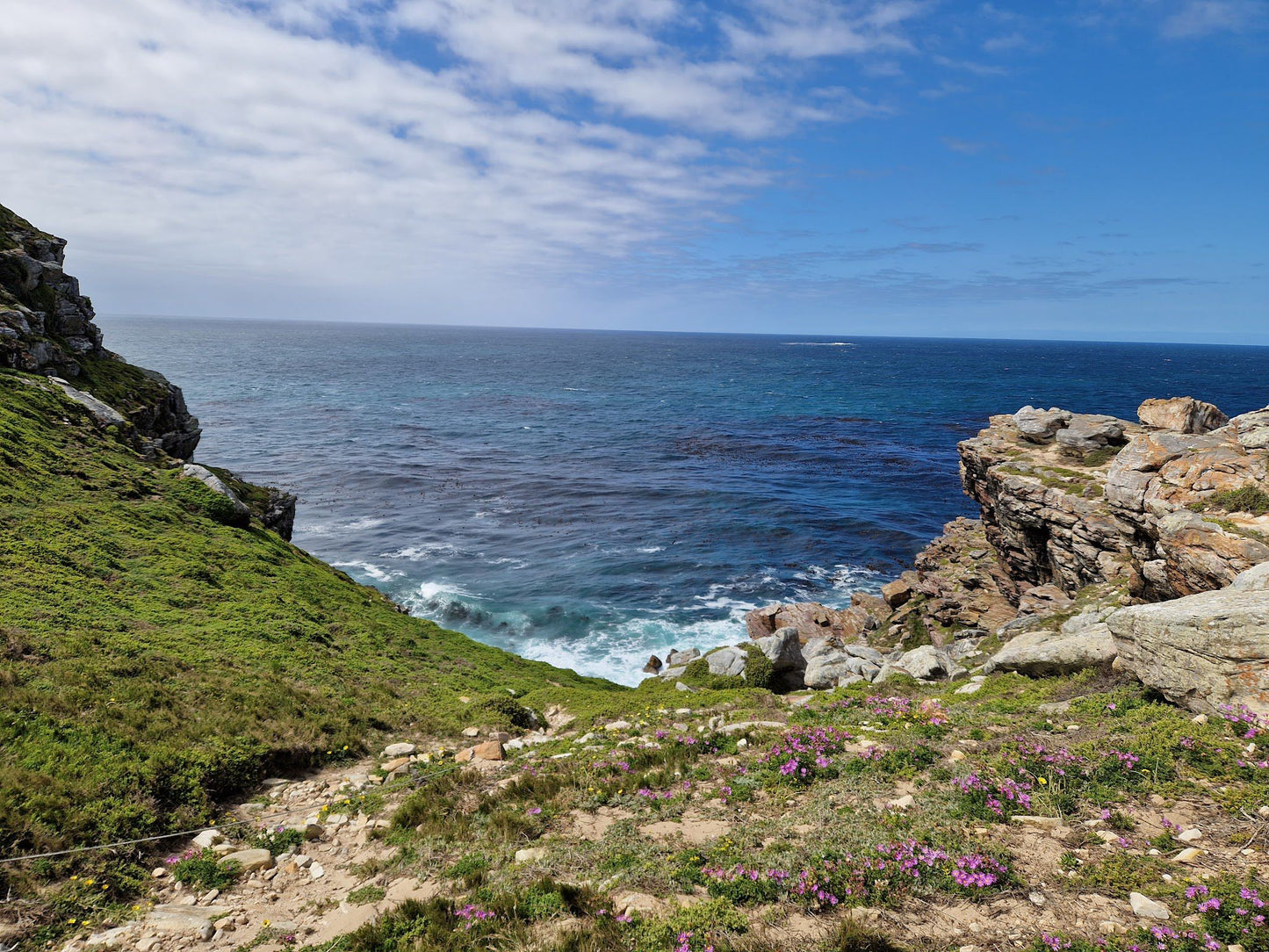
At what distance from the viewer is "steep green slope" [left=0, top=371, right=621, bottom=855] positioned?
33.3 ft

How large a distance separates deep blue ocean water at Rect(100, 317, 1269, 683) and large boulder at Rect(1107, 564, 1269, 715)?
824 inches

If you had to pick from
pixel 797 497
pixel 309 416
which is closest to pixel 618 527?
pixel 797 497

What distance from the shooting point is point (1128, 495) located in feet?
67.1

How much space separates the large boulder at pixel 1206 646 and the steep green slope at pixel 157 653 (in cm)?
1494

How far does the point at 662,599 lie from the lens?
37.7m

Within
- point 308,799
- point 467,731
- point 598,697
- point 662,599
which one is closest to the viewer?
point 308,799

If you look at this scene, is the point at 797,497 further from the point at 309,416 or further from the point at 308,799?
the point at 309,416

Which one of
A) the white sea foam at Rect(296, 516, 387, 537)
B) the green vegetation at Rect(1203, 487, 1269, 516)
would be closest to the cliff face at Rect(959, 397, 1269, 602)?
the green vegetation at Rect(1203, 487, 1269, 516)

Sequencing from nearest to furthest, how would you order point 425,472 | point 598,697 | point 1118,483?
point 598,697 → point 1118,483 → point 425,472

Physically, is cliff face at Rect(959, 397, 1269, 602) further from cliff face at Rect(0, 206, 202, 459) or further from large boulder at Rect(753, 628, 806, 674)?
cliff face at Rect(0, 206, 202, 459)

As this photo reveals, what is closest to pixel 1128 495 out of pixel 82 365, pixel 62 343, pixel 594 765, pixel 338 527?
pixel 594 765

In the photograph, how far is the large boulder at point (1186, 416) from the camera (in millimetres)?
24281

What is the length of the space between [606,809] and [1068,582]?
24622mm

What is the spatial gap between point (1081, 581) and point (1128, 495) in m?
6.10
